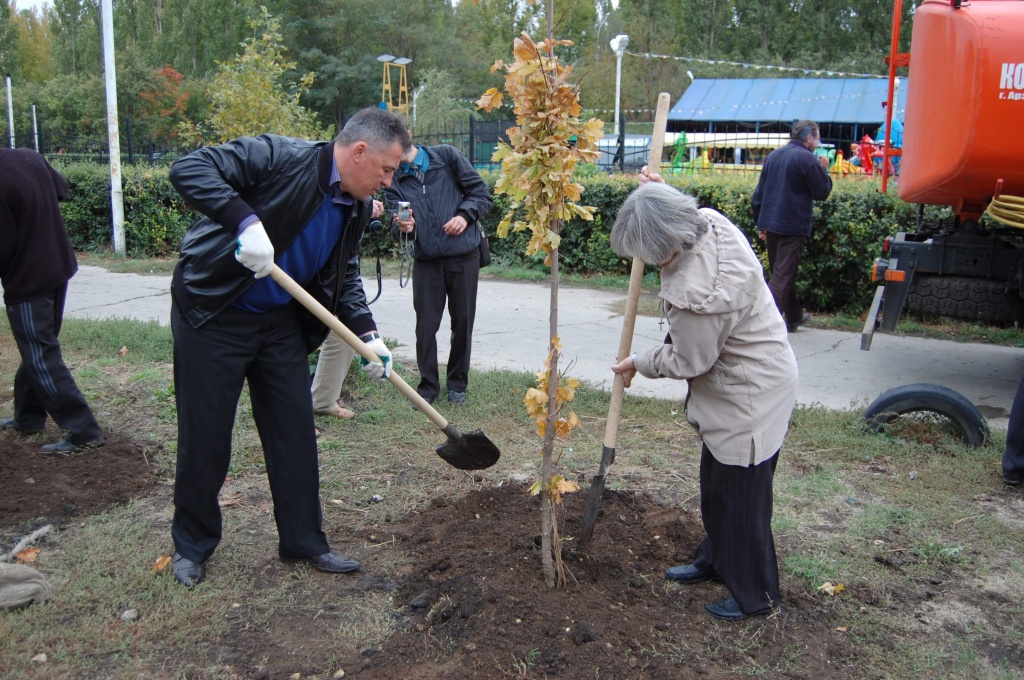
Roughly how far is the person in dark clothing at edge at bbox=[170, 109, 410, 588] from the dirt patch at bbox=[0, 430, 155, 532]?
994 millimetres

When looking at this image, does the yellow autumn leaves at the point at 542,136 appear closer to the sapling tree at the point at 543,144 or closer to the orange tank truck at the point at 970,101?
the sapling tree at the point at 543,144

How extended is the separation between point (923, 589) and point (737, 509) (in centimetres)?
102

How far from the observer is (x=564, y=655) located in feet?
9.66

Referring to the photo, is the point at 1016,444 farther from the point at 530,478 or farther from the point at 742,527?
the point at 530,478

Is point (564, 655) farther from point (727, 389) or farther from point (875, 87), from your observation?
point (875, 87)

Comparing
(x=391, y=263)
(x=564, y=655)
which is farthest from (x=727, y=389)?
(x=391, y=263)

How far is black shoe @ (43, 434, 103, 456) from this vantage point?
15.9 ft

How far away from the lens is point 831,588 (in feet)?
11.4

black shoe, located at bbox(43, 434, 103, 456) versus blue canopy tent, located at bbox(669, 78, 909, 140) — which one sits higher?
blue canopy tent, located at bbox(669, 78, 909, 140)

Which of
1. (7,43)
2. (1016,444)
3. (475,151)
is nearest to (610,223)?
(475,151)

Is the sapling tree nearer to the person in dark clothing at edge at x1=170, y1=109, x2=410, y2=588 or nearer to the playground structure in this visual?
the person in dark clothing at edge at x1=170, y1=109, x2=410, y2=588

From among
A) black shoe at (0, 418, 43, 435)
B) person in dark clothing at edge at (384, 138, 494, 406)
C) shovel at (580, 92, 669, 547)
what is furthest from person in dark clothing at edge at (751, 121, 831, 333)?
black shoe at (0, 418, 43, 435)

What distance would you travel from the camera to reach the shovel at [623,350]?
3.25 metres

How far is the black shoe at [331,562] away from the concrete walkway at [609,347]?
226 cm
